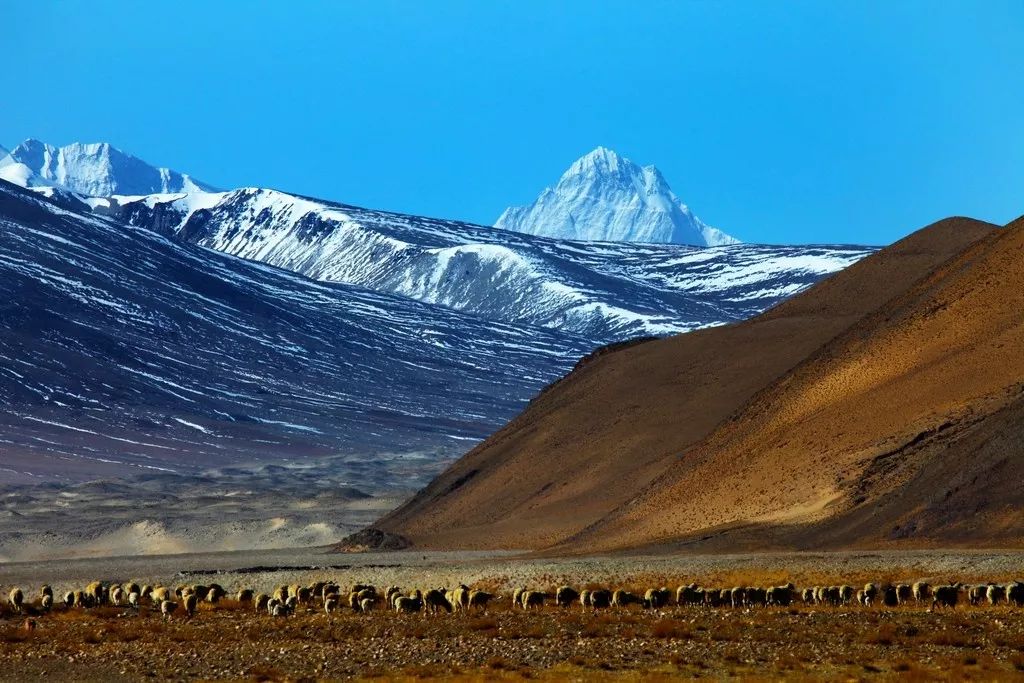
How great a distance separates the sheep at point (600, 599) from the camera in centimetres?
3444

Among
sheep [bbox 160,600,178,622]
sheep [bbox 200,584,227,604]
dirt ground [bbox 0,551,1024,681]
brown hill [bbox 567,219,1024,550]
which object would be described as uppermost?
brown hill [bbox 567,219,1024,550]

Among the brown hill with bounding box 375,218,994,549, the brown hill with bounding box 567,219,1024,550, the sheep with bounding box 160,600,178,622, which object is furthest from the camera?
the brown hill with bounding box 375,218,994,549

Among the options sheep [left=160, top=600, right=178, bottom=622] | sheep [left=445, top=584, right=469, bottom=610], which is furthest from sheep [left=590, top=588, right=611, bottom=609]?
sheep [left=160, top=600, right=178, bottom=622]

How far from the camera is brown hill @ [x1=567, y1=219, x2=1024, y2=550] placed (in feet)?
177

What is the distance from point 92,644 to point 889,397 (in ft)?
134

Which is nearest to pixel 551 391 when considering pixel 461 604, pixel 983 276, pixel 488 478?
pixel 488 478

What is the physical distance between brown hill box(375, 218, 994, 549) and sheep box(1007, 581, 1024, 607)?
36106 mm

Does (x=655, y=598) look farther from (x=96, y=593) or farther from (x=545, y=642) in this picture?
(x=96, y=593)

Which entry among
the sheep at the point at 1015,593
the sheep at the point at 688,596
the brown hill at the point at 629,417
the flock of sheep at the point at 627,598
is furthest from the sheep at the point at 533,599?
the brown hill at the point at 629,417

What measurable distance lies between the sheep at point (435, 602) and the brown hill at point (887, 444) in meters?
21.4

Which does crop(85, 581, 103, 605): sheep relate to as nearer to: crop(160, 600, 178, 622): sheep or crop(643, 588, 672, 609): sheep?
crop(160, 600, 178, 622): sheep

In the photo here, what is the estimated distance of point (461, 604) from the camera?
3481 cm

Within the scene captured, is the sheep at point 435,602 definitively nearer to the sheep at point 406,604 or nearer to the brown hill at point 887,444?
the sheep at point 406,604

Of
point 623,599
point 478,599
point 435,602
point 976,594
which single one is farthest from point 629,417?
point 976,594
